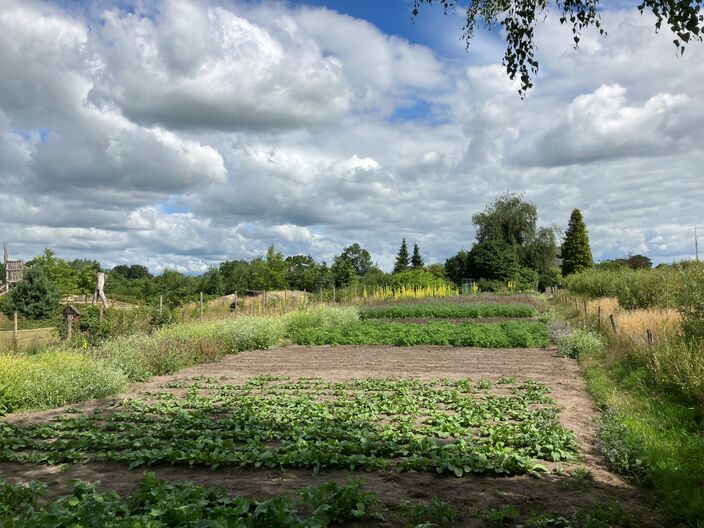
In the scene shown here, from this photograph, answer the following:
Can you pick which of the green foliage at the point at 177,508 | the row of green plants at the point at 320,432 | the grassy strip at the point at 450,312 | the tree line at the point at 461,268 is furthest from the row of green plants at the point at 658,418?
the tree line at the point at 461,268

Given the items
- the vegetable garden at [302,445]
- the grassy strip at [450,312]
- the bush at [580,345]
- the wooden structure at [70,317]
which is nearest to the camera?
the vegetable garden at [302,445]

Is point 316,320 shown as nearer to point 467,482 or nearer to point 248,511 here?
point 467,482

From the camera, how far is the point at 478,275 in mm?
64062

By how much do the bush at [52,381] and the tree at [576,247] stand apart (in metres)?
57.0

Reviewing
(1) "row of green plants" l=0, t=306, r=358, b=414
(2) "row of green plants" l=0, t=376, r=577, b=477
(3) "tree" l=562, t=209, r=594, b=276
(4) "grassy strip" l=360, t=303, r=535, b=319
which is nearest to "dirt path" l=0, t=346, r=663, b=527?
(2) "row of green plants" l=0, t=376, r=577, b=477

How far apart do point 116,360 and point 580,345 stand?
1143cm

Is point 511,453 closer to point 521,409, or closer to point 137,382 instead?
point 521,409

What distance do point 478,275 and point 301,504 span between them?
61035mm

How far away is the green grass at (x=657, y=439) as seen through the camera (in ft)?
17.4

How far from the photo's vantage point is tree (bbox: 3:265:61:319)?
31312 millimetres

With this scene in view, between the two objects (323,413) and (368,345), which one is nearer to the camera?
(323,413)

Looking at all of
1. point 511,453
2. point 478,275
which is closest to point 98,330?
point 511,453

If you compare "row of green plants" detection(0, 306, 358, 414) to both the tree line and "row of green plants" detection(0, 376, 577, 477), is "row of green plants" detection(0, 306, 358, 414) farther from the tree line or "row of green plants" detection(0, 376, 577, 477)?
the tree line

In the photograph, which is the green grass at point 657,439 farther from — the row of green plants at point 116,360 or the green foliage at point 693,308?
the row of green plants at point 116,360
